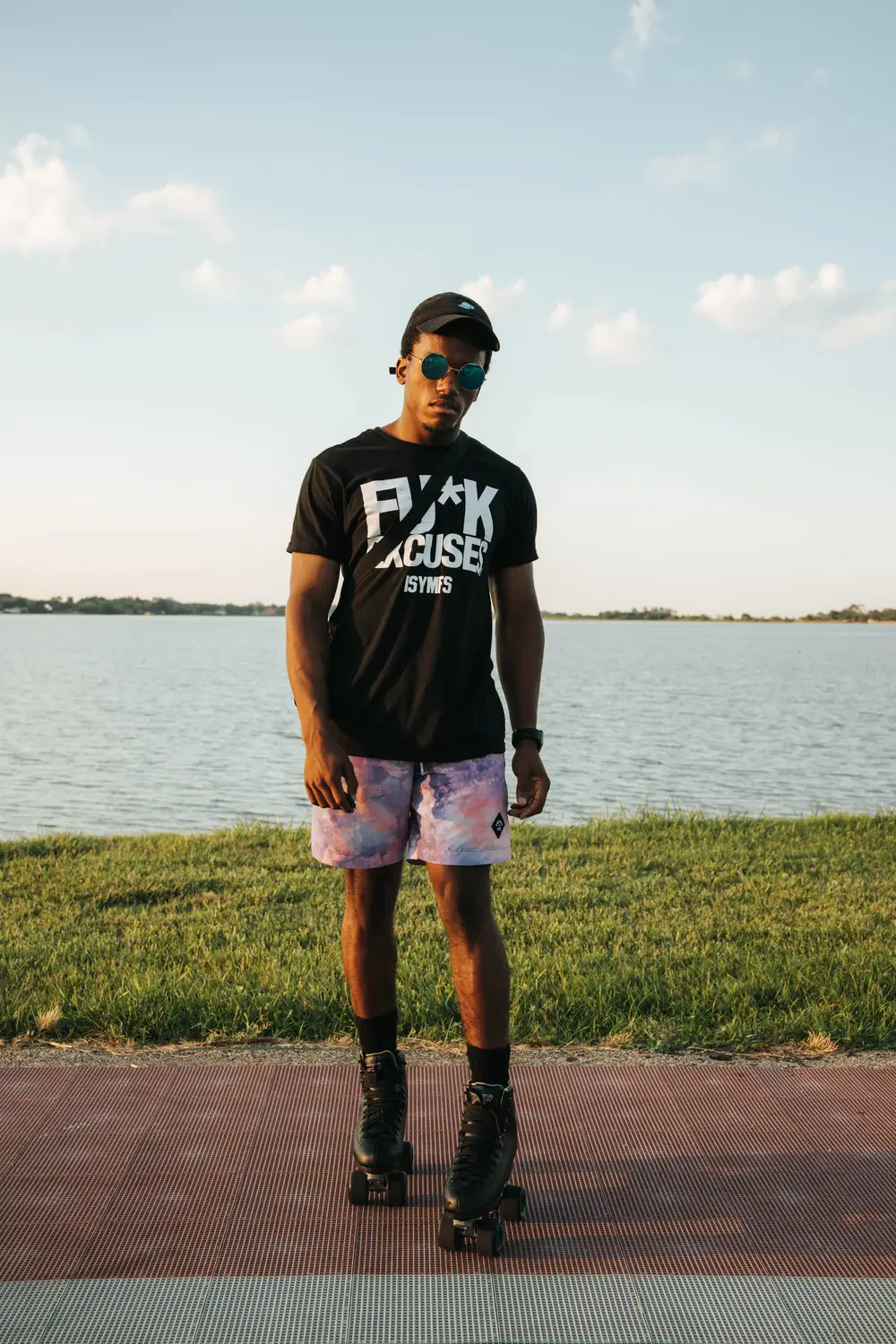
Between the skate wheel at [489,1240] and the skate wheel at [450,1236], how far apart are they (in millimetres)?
47

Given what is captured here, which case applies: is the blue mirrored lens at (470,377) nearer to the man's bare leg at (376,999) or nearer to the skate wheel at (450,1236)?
the man's bare leg at (376,999)

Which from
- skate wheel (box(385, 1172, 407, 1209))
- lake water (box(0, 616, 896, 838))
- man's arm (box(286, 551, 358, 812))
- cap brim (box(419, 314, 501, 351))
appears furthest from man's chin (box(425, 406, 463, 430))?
lake water (box(0, 616, 896, 838))

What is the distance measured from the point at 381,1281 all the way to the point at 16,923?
4.30 meters

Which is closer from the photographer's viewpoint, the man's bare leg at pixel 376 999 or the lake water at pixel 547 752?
the man's bare leg at pixel 376 999

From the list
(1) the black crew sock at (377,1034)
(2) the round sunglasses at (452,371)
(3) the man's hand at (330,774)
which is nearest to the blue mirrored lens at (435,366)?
(2) the round sunglasses at (452,371)

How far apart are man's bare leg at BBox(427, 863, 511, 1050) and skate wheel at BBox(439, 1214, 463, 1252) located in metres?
0.47

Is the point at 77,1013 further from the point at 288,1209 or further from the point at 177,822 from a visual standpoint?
the point at 177,822

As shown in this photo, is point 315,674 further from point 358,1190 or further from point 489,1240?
point 489,1240

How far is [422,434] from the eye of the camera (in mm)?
3391

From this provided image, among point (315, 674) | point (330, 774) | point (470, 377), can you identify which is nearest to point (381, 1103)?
point (330, 774)

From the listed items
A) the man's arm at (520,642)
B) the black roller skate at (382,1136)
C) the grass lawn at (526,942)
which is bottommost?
the grass lawn at (526,942)

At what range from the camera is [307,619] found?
3.37 m

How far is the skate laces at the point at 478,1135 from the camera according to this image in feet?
10.2

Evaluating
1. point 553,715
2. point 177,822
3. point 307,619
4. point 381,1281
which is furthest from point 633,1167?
point 553,715
